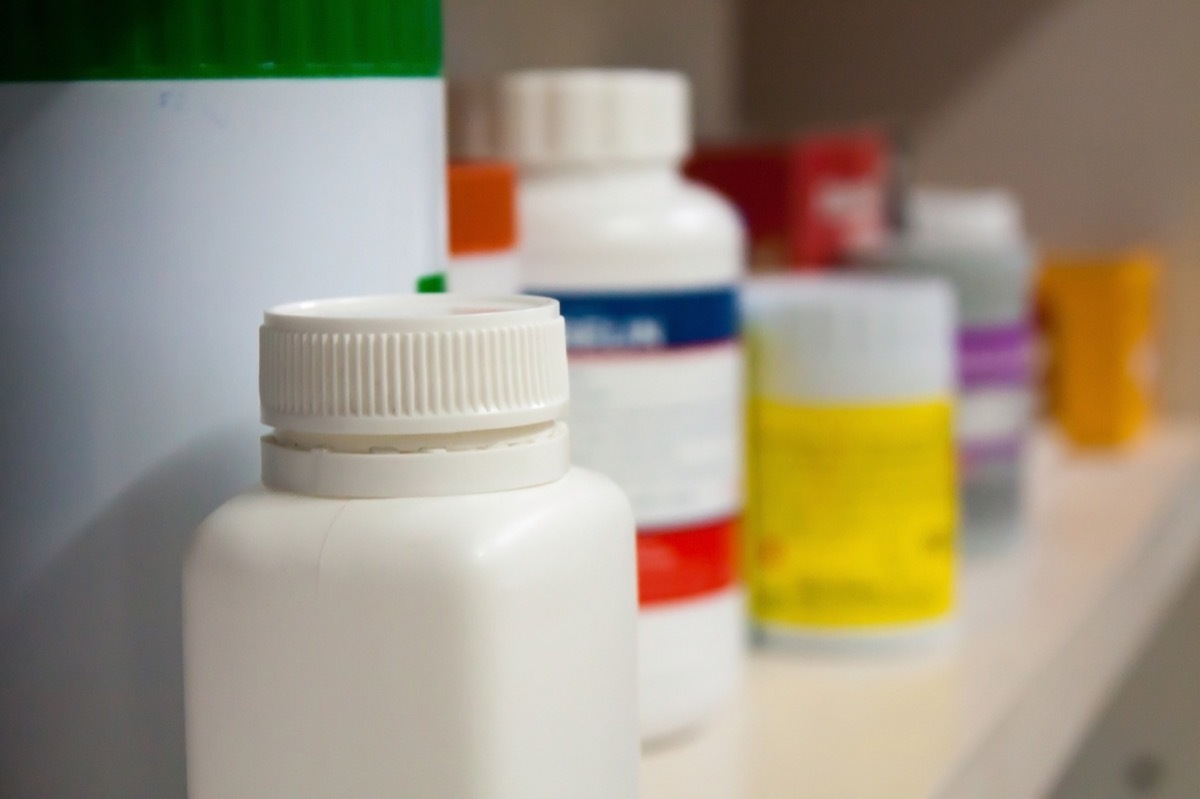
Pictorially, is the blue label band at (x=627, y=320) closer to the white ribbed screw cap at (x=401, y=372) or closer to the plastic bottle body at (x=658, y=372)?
the plastic bottle body at (x=658, y=372)

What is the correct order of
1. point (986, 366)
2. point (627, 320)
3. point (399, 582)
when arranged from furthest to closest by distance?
point (986, 366), point (627, 320), point (399, 582)

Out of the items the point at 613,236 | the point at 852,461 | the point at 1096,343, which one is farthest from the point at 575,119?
the point at 1096,343

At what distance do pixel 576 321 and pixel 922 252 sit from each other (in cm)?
28

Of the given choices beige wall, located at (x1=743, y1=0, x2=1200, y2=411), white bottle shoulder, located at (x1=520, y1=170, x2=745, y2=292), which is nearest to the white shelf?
white bottle shoulder, located at (x1=520, y1=170, x2=745, y2=292)

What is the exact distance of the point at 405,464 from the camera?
0.26 metres

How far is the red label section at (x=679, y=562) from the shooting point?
0.42m

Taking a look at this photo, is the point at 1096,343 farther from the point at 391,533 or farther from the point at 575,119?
the point at 391,533

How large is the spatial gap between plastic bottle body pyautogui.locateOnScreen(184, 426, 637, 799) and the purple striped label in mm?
406

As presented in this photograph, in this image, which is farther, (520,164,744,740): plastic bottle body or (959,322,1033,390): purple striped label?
(959,322,1033,390): purple striped label

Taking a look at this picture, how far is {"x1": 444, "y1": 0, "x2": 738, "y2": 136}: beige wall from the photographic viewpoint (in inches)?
24.6

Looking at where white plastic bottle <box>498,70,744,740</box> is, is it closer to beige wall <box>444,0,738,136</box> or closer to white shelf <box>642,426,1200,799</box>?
white shelf <box>642,426,1200,799</box>

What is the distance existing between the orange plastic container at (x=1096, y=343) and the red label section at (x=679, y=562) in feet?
1.70

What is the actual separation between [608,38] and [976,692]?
41 cm

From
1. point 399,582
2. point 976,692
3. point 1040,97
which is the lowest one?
point 976,692
